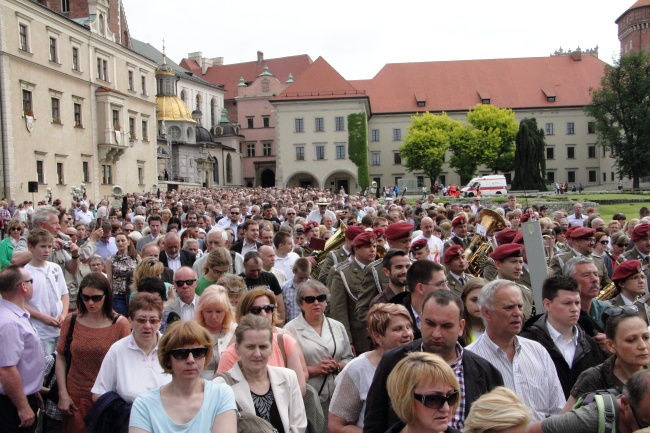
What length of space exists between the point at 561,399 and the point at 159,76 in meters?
79.4

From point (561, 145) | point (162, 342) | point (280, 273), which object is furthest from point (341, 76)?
point (162, 342)

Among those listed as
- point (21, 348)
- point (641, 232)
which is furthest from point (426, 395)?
point (641, 232)

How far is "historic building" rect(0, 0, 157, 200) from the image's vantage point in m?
37.1

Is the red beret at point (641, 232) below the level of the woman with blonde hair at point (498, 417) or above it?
above

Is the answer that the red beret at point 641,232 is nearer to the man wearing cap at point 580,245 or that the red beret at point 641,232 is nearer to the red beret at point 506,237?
the man wearing cap at point 580,245

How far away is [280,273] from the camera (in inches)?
345

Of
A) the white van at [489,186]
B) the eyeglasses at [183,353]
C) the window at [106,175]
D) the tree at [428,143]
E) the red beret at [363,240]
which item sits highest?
the tree at [428,143]

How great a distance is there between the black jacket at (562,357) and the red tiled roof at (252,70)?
105076mm

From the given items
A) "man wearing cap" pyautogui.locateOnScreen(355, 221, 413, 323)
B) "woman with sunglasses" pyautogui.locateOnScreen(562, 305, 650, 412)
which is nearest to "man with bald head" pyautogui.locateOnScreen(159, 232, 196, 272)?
"man wearing cap" pyautogui.locateOnScreen(355, 221, 413, 323)

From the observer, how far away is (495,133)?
240ft

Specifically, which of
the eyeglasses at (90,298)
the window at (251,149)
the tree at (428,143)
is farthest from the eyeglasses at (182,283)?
the window at (251,149)

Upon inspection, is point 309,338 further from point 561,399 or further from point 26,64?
point 26,64

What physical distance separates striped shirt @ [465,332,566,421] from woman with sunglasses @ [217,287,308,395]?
129 centimetres

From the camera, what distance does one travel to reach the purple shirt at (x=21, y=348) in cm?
535
